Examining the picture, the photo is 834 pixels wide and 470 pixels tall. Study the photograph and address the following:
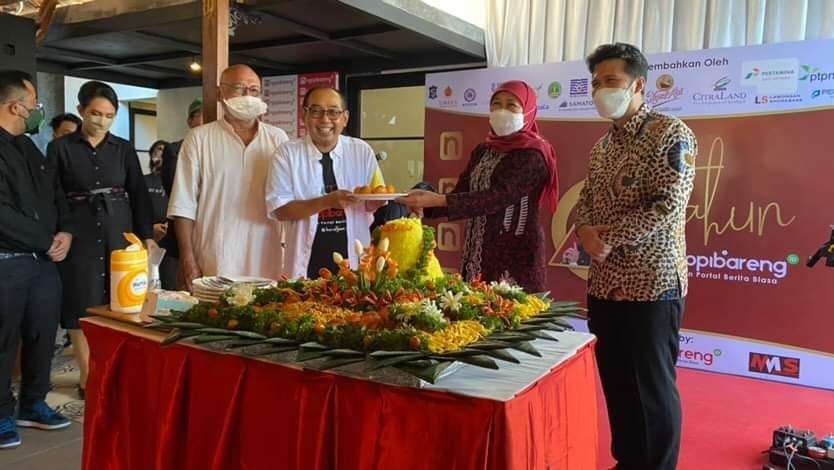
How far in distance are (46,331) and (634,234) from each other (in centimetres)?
256

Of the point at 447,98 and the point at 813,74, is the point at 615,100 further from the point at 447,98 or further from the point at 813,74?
the point at 447,98

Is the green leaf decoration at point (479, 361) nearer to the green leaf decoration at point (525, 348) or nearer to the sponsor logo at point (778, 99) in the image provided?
the green leaf decoration at point (525, 348)

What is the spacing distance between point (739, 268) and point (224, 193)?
2796 millimetres

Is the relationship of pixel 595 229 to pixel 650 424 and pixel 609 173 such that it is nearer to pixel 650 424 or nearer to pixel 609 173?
pixel 609 173

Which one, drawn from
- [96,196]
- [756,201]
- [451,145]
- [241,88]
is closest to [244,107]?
[241,88]

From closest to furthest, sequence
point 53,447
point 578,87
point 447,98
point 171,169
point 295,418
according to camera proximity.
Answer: point 295,418
point 53,447
point 578,87
point 171,169
point 447,98

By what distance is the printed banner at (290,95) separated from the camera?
18.1 feet

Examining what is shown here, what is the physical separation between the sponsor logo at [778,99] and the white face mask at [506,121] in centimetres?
195

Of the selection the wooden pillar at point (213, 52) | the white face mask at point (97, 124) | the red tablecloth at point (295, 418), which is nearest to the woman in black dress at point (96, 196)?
the white face mask at point (97, 124)

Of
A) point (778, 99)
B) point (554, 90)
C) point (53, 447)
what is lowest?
point (53, 447)

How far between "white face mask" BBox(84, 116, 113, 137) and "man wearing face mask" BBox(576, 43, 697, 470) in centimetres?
222

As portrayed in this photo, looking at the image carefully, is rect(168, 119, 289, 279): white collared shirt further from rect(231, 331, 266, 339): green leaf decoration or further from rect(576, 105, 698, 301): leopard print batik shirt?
→ rect(576, 105, 698, 301): leopard print batik shirt

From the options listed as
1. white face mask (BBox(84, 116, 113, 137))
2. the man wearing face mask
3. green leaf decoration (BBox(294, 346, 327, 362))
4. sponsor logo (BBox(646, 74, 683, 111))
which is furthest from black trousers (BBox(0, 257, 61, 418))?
sponsor logo (BBox(646, 74, 683, 111))

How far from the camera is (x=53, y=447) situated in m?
2.74
